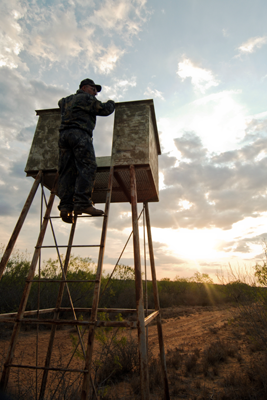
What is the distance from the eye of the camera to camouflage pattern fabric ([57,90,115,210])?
3.85 m

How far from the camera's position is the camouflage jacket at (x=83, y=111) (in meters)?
4.03

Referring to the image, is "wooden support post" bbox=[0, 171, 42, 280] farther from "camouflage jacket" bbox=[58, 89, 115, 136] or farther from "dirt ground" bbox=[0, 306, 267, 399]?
"dirt ground" bbox=[0, 306, 267, 399]

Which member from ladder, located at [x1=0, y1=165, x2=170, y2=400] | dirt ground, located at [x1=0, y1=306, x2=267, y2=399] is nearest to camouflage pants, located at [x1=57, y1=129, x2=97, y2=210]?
ladder, located at [x1=0, y1=165, x2=170, y2=400]

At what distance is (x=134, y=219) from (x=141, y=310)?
1.45 meters

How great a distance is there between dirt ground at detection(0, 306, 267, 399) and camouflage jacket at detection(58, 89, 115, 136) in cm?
367

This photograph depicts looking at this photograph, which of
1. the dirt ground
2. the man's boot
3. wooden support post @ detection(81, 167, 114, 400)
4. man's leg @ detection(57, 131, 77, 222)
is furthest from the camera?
the dirt ground

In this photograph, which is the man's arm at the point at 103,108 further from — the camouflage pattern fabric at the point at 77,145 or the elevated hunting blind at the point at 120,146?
the elevated hunting blind at the point at 120,146

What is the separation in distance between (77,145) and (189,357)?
26.2ft

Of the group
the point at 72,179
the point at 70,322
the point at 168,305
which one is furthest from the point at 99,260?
the point at 168,305

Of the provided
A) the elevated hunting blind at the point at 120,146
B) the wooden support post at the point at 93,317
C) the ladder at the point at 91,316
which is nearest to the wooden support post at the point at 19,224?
the ladder at the point at 91,316

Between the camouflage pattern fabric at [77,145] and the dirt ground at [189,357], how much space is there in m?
2.62

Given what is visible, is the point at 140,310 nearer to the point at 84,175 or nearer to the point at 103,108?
the point at 84,175

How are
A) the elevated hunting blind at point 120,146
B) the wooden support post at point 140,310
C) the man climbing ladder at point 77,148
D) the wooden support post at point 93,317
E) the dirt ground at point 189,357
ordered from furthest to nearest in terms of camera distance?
the dirt ground at point 189,357
the elevated hunting blind at point 120,146
the man climbing ladder at point 77,148
the wooden support post at point 140,310
the wooden support post at point 93,317

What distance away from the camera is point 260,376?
5.79 metres
